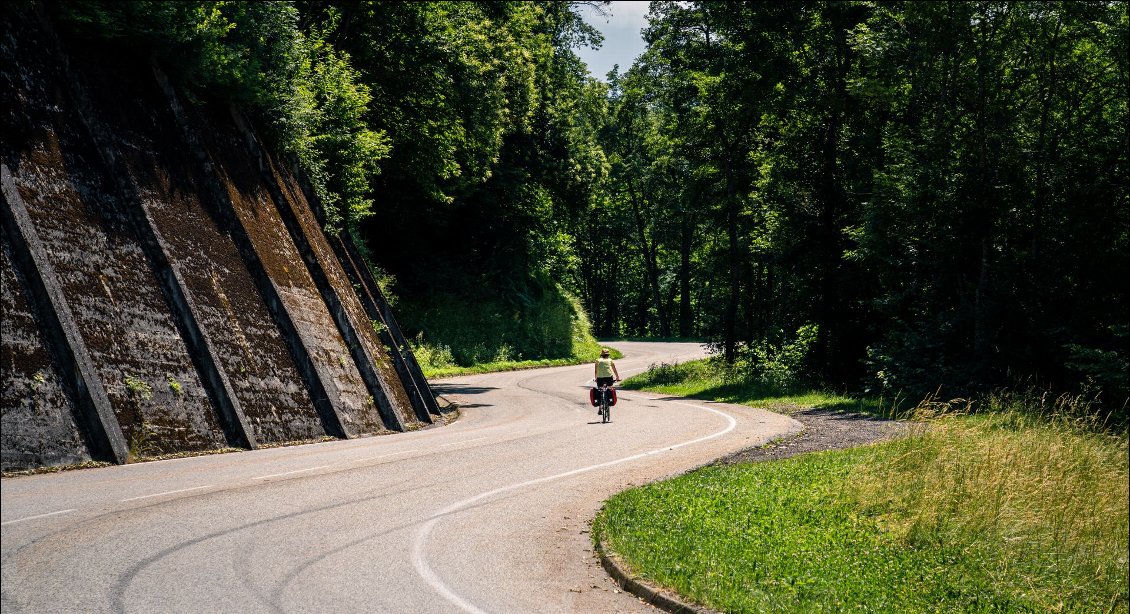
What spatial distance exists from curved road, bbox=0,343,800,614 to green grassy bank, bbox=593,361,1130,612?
2.59 feet

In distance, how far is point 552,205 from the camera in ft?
136

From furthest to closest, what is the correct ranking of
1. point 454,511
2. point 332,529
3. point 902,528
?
point 454,511, point 902,528, point 332,529

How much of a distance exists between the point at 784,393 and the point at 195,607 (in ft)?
69.3

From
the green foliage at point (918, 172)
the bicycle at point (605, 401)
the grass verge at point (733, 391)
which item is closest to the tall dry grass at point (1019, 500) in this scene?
the green foliage at point (918, 172)

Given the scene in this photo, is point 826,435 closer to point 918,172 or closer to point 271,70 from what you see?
point 918,172

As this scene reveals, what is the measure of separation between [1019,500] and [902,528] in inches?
94.5

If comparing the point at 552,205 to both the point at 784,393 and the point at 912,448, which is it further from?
the point at 912,448

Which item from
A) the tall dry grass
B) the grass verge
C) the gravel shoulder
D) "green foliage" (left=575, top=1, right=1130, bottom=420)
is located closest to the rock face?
the gravel shoulder

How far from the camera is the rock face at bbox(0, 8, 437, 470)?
10820mm

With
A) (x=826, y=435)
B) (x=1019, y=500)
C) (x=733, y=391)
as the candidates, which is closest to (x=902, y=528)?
(x=1019, y=500)

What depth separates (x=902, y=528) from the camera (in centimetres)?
862

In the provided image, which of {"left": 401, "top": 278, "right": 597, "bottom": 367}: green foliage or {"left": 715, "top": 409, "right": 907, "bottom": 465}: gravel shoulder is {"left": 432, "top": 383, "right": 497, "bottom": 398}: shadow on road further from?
{"left": 715, "top": 409, "right": 907, "bottom": 465}: gravel shoulder

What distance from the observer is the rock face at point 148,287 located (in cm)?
1082

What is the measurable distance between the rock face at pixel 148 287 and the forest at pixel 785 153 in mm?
1521
